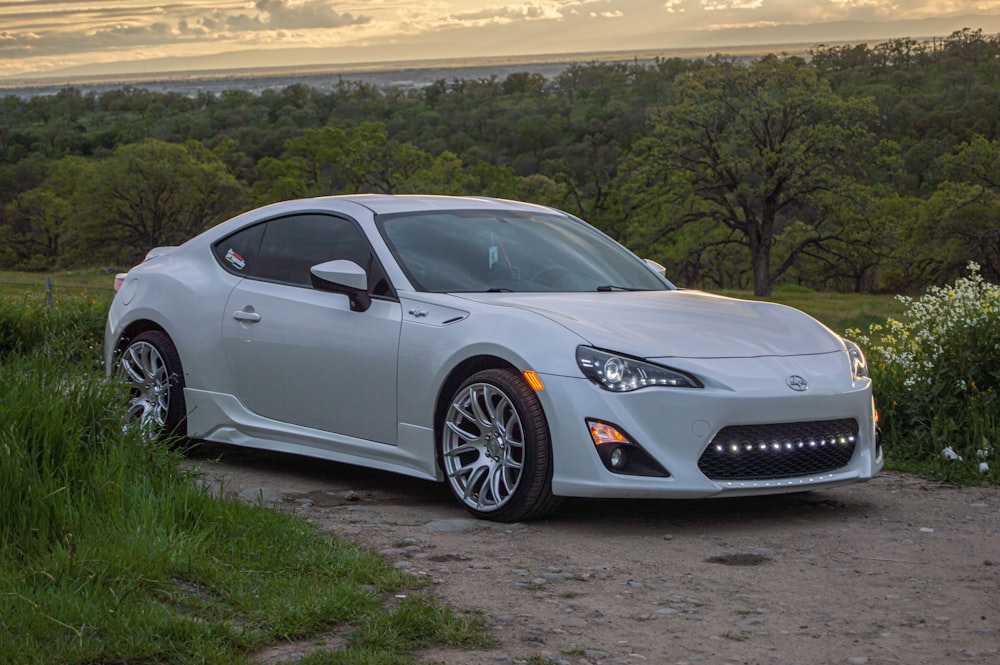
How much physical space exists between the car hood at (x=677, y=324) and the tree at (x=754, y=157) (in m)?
49.2

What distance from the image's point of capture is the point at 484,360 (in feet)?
19.1

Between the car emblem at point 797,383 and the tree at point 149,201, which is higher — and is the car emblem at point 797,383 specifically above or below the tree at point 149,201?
above

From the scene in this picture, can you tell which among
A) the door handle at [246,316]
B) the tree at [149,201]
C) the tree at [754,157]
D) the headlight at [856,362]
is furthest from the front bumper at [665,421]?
the tree at [149,201]

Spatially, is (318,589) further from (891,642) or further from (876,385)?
(876,385)

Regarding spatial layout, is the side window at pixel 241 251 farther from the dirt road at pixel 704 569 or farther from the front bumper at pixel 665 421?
the front bumper at pixel 665 421

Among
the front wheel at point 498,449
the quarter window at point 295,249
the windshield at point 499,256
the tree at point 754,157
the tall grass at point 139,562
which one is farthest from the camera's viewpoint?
the tree at point 754,157

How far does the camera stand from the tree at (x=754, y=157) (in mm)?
56094

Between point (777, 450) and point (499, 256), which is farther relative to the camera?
point (499, 256)

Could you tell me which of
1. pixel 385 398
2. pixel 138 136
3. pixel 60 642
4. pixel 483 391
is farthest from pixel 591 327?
pixel 138 136

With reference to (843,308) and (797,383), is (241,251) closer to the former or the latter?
(797,383)

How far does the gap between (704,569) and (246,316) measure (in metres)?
3.06

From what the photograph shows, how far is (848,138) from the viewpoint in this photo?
185ft

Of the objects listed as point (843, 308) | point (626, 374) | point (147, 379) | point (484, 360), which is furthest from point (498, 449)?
point (843, 308)

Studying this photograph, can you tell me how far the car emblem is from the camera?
5617mm
